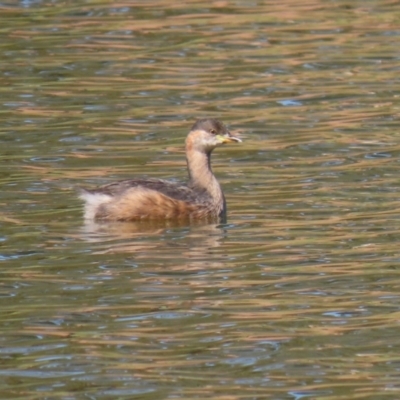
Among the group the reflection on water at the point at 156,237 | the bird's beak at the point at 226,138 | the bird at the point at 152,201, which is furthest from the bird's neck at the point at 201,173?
the reflection on water at the point at 156,237

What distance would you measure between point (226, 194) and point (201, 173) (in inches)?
14.5

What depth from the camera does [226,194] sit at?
12.6 meters

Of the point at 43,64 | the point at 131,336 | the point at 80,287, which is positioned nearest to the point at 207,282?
the point at 80,287

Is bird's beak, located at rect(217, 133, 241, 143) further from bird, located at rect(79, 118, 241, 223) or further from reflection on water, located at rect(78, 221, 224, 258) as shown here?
reflection on water, located at rect(78, 221, 224, 258)

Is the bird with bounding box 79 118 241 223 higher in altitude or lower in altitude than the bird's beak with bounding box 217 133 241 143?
lower

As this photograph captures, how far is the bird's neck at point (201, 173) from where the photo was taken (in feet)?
39.4

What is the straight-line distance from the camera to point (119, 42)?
19469mm

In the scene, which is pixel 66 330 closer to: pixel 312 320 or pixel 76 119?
pixel 312 320

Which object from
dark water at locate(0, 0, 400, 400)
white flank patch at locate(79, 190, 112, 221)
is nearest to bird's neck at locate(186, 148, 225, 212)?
dark water at locate(0, 0, 400, 400)

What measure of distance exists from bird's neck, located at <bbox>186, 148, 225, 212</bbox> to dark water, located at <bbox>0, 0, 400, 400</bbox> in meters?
0.27

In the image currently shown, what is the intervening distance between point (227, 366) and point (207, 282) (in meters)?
1.81

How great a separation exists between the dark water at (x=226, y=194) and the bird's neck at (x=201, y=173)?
0.88 feet

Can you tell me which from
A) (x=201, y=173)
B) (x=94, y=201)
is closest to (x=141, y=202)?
(x=94, y=201)

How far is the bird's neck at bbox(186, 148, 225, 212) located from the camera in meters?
12.0
